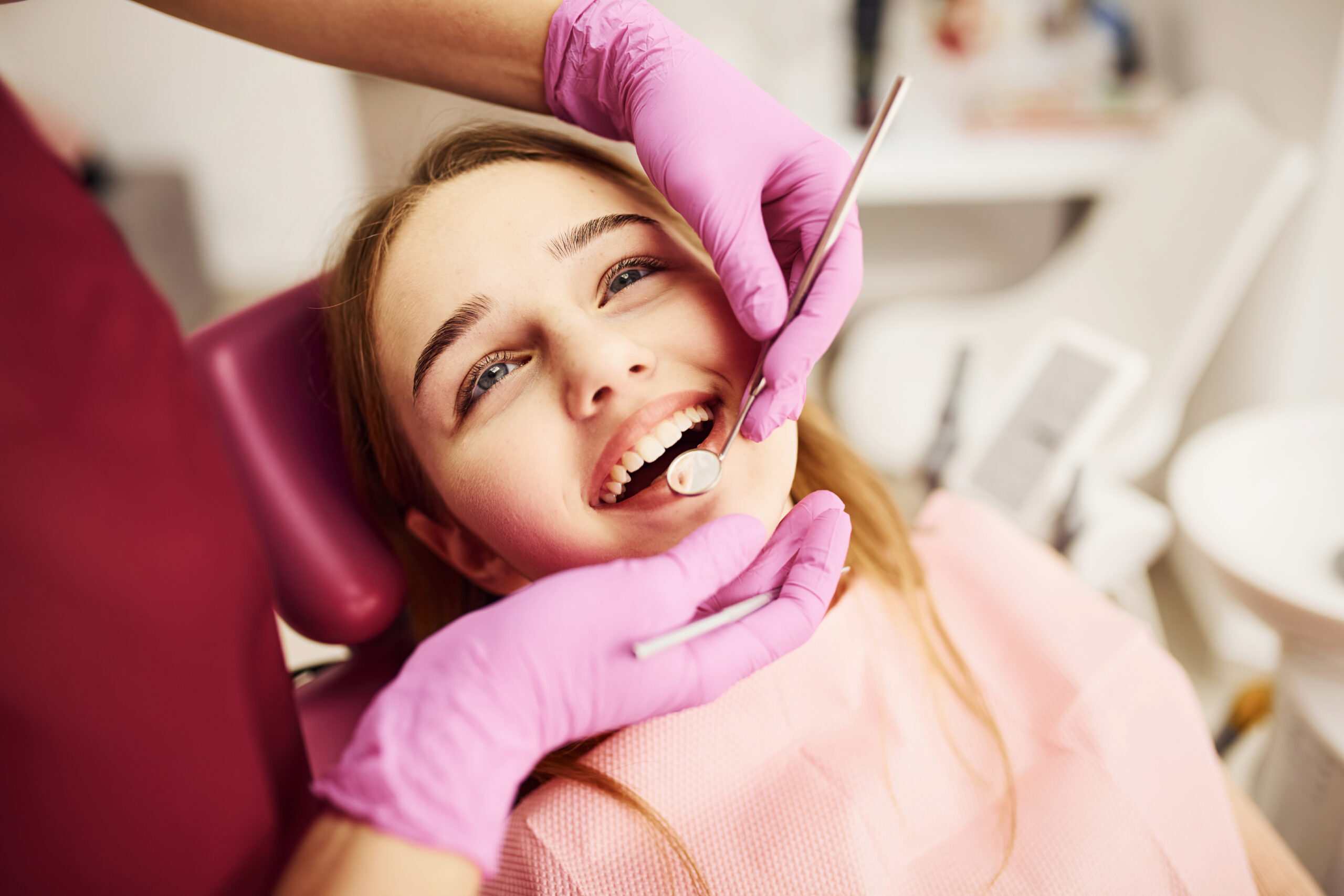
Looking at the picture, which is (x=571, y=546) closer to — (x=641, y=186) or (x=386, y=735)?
(x=386, y=735)

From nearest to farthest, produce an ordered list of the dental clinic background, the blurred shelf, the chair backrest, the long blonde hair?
1. the long blonde hair
2. the dental clinic background
3. the chair backrest
4. the blurred shelf

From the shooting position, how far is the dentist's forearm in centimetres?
80

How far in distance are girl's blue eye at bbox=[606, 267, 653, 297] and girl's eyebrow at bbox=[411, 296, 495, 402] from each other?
0.36 feet

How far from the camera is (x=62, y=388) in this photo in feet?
1.49

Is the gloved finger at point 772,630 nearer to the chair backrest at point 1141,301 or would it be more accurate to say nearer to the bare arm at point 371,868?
the bare arm at point 371,868

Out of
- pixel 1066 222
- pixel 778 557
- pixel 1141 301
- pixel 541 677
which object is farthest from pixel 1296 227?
pixel 541 677

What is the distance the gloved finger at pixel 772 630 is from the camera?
60cm

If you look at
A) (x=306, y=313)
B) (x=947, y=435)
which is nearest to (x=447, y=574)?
(x=306, y=313)

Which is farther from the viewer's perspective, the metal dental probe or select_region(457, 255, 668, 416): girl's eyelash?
select_region(457, 255, 668, 416): girl's eyelash

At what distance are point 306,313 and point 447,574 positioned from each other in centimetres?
36

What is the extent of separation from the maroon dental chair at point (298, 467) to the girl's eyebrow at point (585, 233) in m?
0.35

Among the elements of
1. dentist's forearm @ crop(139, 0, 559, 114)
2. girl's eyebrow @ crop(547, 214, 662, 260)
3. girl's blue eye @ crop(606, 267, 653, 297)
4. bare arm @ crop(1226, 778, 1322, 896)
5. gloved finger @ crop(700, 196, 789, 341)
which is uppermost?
dentist's forearm @ crop(139, 0, 559, 114)

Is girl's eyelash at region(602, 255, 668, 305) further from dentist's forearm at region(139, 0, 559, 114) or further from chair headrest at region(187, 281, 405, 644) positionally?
chair headrest at region(187, 281, 405, 644)

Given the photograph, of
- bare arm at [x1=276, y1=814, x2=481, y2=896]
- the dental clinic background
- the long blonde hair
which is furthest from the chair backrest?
bare arm at [x1=276, y1=814, x2=481, y2=896]
